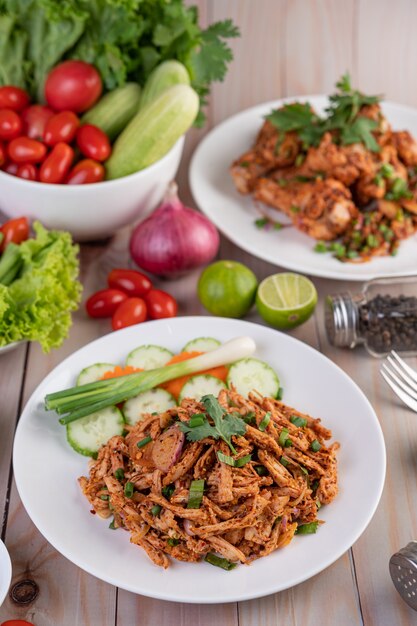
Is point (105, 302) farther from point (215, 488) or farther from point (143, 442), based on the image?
point (215, 488)

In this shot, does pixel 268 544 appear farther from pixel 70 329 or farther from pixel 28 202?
pixel 28 202

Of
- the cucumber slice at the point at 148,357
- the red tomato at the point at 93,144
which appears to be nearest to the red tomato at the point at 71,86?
the red tomato at the point at 93,144

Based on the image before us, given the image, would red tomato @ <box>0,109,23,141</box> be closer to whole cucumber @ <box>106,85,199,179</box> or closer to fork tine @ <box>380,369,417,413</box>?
whole cucumber @ <box>106,85,199,179</box>

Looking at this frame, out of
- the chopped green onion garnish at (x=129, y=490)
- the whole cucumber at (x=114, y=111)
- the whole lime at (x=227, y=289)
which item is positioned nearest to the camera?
the chopped green onion garnish at (x=129, y=490)

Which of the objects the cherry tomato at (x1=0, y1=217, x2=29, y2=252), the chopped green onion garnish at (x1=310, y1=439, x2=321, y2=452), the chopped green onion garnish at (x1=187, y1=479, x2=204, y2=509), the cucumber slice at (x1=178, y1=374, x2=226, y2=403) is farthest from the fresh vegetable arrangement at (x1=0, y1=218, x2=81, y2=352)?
the chopped green onion garnish at (x1=310, y1=439, x2=321, y2=452)

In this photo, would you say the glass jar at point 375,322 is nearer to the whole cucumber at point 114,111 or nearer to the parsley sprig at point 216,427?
the parsley sprig at point 216,427

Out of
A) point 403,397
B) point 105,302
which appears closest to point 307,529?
point 403,397

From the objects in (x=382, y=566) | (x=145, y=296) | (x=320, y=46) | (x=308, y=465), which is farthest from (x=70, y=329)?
(x=320, y=46)
